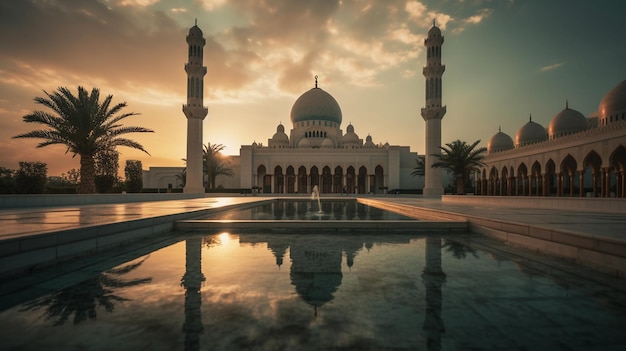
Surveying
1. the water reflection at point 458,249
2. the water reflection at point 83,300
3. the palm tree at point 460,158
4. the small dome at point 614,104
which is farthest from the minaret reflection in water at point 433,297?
the small dome at point 614,104

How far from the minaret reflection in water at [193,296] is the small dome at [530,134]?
34.1 m

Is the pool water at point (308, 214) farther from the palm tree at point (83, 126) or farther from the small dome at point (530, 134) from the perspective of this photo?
the small dome at point (530, 134)

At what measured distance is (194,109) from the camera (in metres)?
24.8

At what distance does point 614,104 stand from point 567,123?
5921 millimetres

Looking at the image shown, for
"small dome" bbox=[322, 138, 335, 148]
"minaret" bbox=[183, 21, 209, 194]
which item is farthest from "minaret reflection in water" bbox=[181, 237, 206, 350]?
"small dome" bbox=[322, 138, 335, 148]

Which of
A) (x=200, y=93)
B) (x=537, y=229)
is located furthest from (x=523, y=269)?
(x=200, y=93)

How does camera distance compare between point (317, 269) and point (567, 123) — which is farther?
point (567, 123)

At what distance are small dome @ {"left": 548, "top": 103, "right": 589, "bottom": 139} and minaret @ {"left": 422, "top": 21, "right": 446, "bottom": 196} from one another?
35.4 feet

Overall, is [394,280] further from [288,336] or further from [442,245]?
[442,245]

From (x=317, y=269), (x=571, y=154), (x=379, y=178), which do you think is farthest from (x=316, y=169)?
(x=317, y=269)

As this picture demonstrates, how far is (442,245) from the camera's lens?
457cm

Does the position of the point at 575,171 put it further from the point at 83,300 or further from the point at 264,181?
the point at 83,300

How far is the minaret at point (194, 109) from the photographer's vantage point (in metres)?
24.7

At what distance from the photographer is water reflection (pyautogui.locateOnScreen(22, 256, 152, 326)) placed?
80.8 inches
